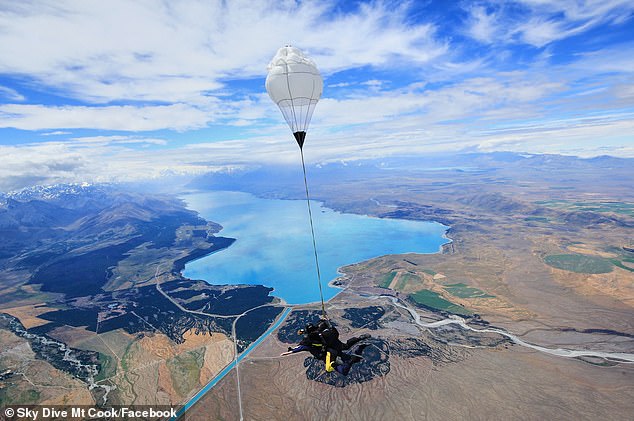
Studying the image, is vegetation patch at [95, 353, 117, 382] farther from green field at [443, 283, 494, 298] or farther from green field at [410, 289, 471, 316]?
green field at [443, 283, 494, 298]

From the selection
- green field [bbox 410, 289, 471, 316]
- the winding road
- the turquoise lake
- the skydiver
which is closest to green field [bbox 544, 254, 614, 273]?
the turquoise lake

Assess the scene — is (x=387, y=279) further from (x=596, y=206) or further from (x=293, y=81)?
(x=596, y=206)

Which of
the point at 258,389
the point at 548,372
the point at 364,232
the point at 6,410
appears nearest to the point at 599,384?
the point at 548,372

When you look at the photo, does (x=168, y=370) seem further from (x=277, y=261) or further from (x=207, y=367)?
(x=277, y=261)

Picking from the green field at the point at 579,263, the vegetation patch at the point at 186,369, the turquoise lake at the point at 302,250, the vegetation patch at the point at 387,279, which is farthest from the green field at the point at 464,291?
the vegetation patch at the point at 186,369

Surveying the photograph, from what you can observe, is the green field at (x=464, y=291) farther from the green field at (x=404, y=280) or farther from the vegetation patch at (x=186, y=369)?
the vegetation patch at (x=186, y=369)

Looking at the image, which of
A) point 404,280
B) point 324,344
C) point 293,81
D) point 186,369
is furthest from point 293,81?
point 404,280
